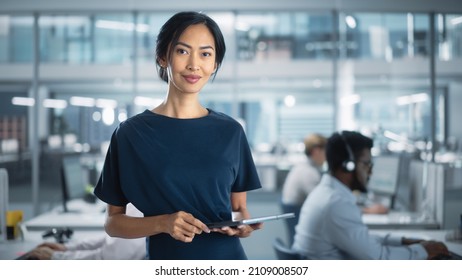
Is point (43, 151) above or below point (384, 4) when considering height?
below

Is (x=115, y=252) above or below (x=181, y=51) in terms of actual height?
below

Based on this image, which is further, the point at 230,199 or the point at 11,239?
the point at 11,239

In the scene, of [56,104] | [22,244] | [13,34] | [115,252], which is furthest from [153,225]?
[56,104]

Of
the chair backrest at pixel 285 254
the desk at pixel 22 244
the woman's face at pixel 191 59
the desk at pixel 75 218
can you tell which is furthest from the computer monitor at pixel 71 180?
the woman's face at pixel 191 59

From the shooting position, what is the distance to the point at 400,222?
3658 mm

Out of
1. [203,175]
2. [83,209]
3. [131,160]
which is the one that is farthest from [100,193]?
[83,209]

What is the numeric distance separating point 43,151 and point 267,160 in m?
3.82

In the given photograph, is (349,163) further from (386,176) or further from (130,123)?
(386,176)

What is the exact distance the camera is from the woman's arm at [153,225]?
123 cm

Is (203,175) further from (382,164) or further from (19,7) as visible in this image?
(382,164)

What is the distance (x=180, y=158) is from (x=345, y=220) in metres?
1.21

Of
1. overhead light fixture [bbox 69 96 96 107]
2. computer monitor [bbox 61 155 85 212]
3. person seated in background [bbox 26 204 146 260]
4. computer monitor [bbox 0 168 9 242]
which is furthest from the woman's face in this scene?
overhead light fixture [bbox 69 96 96 107]

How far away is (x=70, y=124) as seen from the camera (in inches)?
430

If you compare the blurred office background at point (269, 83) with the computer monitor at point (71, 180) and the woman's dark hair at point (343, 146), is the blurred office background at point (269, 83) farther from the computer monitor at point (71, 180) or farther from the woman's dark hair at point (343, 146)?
the woman's dark hair at point (343, 146)
